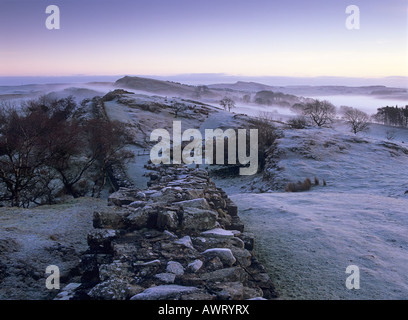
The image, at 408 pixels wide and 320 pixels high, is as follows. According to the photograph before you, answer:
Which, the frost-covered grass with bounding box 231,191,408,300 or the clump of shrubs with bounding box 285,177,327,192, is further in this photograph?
the clump of shrubs with bounding box 285,177,327,192

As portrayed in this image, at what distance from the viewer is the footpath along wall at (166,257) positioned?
127 inches

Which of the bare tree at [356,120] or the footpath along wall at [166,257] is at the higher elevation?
the bare tree at [356,120]

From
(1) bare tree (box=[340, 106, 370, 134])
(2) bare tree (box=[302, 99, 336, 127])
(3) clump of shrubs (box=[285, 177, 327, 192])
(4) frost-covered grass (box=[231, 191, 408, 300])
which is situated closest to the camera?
(4) frost-covered grass (box=[231, 191, 408, 300])

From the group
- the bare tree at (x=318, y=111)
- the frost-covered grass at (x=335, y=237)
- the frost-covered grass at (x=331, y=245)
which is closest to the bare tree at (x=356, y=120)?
the bare tree at (x=318, y=111)

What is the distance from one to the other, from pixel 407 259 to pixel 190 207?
413 cm

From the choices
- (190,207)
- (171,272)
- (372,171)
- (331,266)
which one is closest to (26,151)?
(190,207)

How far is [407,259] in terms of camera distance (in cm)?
553

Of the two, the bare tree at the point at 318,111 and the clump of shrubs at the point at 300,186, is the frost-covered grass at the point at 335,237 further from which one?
the bare tree at the point at 318,111

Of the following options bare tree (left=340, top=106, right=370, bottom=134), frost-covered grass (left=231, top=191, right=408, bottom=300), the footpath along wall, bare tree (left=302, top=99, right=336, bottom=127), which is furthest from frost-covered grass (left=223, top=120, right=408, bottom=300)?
bare tree (left=340, top=106, right=370, bottom=134)

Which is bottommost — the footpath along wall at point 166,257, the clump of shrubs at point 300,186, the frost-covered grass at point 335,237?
the clump of shrubs at point 300,186

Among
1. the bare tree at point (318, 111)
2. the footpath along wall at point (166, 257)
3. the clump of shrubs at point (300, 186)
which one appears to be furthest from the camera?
the bare tree at point (318, 111)

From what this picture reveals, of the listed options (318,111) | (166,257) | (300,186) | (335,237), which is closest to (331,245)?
(335,237)

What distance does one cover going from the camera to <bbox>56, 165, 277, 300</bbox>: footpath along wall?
3217mm

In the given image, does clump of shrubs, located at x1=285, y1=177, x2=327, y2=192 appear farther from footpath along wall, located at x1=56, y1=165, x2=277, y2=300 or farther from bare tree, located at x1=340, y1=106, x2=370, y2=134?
bare tree, located at x1=340, y1=106, x2=370, y2=134
